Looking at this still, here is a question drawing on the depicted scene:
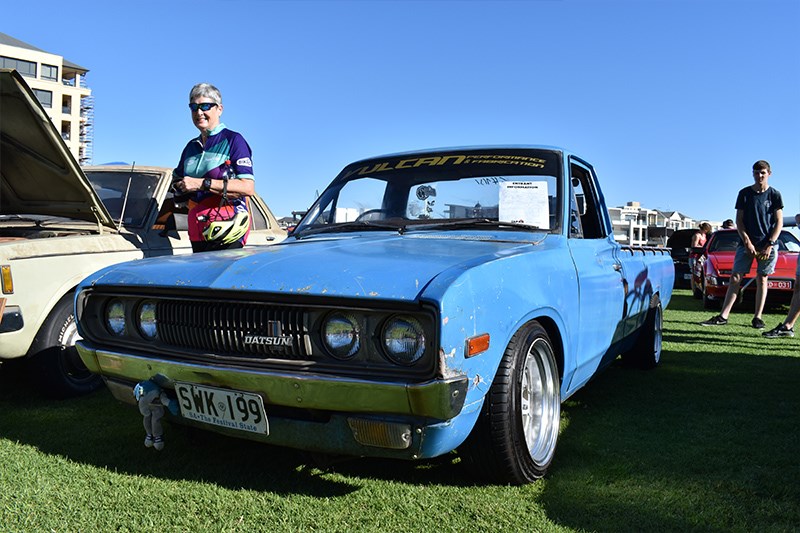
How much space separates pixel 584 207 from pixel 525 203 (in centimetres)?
75

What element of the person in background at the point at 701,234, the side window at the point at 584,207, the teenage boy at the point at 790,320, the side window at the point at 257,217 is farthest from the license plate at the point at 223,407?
the person in background at the point at 701,234

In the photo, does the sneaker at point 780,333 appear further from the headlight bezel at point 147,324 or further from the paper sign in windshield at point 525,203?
the headlight bezel at point 147,324

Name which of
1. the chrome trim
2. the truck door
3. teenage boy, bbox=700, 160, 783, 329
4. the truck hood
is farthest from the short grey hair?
teenage boy, bbox=700, 160, 783, 329

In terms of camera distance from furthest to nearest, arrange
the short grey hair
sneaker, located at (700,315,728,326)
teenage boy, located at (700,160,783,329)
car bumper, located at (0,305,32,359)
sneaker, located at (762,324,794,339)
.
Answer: sneaker, located at (700,315,728,326)
teenage boy, located at (700,160,783,329)
sneaker, located at (762,324,794,339)
the short grey hair
car bumper, located at (0,305,32,359)

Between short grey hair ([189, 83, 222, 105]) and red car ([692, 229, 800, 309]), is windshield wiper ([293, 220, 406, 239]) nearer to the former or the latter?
short grey hair ([189, 83, 222, 105])

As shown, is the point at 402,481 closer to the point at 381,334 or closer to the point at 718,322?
the point at 381,334

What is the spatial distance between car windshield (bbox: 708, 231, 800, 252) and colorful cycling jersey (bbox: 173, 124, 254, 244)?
30.3 feet

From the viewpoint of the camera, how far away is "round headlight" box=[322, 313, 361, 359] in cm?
226

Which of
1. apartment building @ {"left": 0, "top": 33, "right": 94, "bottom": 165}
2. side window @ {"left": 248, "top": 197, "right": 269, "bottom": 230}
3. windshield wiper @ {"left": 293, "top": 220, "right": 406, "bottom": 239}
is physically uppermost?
apartment building @ {"left": 0, "top": 33, "right": 94, "bottom": 165}

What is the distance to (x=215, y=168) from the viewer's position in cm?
407

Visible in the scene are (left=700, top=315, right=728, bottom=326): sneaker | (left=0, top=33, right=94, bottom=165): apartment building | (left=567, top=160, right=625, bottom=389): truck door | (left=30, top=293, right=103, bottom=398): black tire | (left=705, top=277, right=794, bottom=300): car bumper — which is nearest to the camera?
(left=567, top=160, right=625, bottom=389): truck door

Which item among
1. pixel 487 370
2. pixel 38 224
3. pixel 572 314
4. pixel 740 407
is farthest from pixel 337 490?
pixel 38 224

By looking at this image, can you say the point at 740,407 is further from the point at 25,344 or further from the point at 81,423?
the point at 25,344

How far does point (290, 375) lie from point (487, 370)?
683 millimetres
